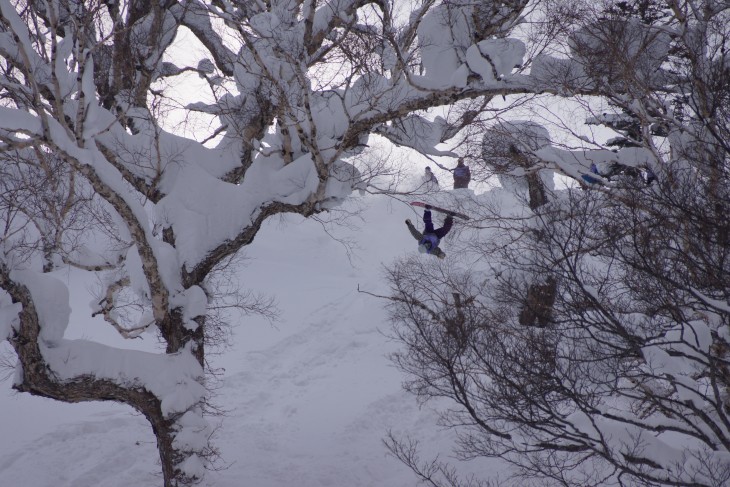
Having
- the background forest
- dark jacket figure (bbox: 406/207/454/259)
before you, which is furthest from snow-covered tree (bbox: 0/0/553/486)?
dark jacket figure (bbox: 406/207/454/259)

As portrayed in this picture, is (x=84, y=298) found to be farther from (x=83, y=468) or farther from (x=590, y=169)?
(x=590, y=169)

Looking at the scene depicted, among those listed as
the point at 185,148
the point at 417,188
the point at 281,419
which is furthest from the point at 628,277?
the point at 281,419

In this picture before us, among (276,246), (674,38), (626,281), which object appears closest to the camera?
(626,281)

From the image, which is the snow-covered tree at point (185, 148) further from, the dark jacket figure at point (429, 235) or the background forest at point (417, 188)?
the dark jacket figure at point (429, 235)

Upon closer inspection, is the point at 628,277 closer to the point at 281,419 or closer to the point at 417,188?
the point at 417,188

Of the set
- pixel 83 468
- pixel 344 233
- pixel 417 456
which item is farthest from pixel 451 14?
pixel 344 233

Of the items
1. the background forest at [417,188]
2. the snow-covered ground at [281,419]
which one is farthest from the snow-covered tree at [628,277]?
the snow-covered ground at [281,419]
